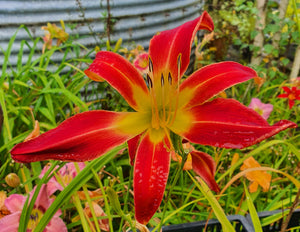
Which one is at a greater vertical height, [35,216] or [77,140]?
[77,140]

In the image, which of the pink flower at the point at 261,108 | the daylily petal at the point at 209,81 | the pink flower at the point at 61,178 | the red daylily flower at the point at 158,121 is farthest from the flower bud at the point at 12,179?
the pink flower at the point at 261,108

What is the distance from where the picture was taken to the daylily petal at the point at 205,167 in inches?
19.3

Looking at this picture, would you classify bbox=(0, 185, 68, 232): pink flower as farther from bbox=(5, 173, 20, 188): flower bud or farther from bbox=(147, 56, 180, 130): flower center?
bbox=(147, 56, 180, 130): flower center

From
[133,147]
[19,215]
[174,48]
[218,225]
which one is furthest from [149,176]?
[218,225]

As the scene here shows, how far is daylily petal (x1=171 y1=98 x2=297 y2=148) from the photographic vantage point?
0.36 m

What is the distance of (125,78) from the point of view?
466mm

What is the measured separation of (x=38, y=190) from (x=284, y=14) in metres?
1.59

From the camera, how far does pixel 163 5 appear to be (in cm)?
181

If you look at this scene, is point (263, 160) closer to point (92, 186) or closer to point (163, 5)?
point (92, 186)

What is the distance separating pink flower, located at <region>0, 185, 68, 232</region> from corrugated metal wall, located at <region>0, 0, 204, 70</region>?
34.2 inches

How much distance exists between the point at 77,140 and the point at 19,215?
0.28m

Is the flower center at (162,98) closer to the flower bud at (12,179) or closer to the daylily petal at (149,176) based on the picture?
the daylily petal at (149,176)

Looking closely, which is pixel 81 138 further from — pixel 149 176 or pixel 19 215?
pixel 19 215

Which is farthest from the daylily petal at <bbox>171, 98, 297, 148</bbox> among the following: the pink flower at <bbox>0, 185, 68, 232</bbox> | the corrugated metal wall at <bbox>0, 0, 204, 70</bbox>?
the corrugated metal wall at <bbox>0, 0, 204, 70</bbox>
